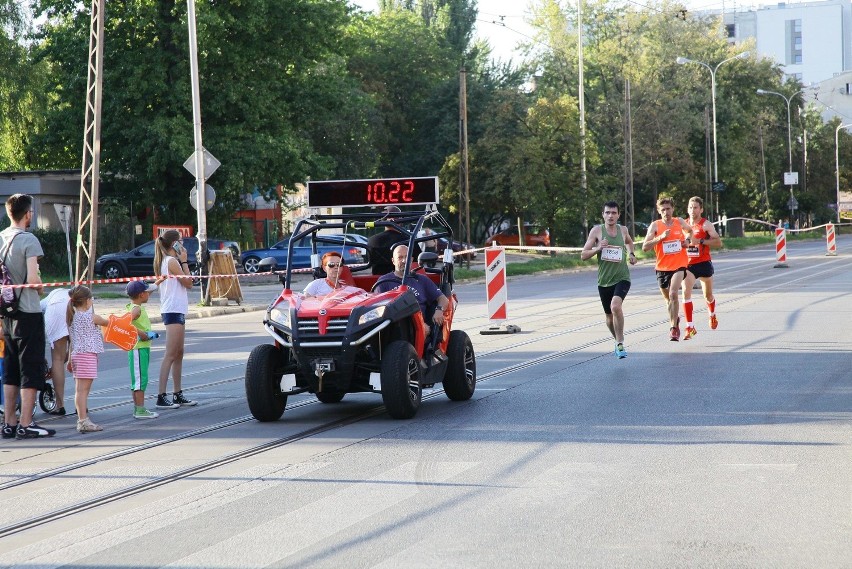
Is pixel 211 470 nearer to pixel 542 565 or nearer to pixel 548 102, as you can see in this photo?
pixel 542 565

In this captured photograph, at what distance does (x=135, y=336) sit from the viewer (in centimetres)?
1104

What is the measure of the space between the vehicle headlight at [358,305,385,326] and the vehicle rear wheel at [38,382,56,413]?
3.41 meters

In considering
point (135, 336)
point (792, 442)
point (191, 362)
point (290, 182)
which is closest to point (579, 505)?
point (792, 442)

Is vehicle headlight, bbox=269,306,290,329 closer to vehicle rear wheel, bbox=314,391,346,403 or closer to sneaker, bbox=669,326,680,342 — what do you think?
vehicle rear wheel, bbox=314,391,346,403

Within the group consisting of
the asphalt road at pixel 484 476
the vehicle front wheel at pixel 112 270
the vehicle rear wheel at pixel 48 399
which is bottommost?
the asphalt road at pixel 484 476

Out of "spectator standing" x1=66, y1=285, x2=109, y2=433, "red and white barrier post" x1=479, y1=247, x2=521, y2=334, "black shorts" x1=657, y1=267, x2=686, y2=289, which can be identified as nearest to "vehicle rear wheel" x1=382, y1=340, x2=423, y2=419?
"spectator standing" x1=66, y1=285, x2=109, y2=433

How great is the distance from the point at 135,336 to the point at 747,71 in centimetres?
7973

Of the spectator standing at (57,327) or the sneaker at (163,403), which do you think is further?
the sneaker at (163,403)

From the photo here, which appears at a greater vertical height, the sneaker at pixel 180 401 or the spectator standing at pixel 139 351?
the spectator standing at pixel 139 351

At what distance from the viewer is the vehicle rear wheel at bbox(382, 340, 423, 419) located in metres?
10.1

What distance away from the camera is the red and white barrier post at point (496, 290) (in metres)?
18.8

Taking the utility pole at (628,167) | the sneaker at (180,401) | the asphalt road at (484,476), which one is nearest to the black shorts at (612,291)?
the asphalt road at (484,476)

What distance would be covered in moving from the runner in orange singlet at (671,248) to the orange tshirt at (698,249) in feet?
0.68

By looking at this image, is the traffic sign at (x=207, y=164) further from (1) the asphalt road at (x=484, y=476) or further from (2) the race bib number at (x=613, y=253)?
(2) the race bib number at (x=613, y=253)
